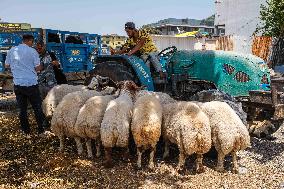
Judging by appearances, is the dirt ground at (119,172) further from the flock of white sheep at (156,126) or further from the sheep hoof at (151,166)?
the flock of white sheep at (156,126)

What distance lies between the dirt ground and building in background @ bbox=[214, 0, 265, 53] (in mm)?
25511

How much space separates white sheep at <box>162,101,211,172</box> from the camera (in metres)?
5.29

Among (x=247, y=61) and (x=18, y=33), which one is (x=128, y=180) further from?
(x=18, y=33)

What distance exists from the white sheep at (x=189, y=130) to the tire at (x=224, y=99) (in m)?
0.89

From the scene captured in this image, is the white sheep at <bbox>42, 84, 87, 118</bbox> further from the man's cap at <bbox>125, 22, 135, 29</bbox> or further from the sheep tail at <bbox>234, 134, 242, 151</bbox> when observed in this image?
the sheep tail at <bbox>234, 134, 242, 151</bbox>

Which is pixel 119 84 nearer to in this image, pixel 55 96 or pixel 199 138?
pixel 55 96

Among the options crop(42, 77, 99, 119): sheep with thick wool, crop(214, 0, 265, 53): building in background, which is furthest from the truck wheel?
crop(214, 0, 265, 53): building in background

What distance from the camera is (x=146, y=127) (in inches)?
213

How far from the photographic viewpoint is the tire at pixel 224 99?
6121 millimetres

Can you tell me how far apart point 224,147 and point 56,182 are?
8.64 feet

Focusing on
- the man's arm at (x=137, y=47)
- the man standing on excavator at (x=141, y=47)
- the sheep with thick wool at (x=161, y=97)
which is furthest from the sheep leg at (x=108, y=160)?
the man's arm at (x=137, y=47)

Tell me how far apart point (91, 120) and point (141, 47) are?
2.66 m

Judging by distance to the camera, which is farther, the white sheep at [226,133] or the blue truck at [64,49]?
the blue truck at [64,49]

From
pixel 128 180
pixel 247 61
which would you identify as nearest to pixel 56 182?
pixel 128 180
